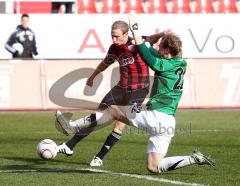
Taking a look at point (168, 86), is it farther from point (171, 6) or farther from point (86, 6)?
point (171, 6)

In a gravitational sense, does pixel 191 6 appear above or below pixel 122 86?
above

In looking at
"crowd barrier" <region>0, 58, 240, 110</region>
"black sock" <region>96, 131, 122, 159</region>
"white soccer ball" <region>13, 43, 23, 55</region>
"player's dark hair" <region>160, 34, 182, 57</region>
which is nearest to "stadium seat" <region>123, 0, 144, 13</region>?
"white soccer ball" <region>13, 43, 23, 55</region>

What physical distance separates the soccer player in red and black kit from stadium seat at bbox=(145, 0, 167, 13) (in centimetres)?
1565

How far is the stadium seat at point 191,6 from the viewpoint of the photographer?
94.6 ft

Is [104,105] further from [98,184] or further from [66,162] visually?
[98,184]

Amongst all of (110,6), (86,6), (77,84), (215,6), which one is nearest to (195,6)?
(215,6)

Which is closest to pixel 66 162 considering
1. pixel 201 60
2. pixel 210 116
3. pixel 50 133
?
pixel 50 133

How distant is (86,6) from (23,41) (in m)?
4.01

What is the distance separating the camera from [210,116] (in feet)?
66.9

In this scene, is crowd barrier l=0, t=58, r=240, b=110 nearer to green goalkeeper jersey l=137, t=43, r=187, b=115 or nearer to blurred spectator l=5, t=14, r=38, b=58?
blurred spectator l=5, t=14, r=38, b=58

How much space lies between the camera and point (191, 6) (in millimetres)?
28922

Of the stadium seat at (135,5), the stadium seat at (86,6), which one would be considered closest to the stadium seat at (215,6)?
the stadium seat at (135,5)

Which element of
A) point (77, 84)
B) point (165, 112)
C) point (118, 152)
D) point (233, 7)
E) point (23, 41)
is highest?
point (233, 7)

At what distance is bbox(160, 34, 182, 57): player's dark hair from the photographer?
10555mm
